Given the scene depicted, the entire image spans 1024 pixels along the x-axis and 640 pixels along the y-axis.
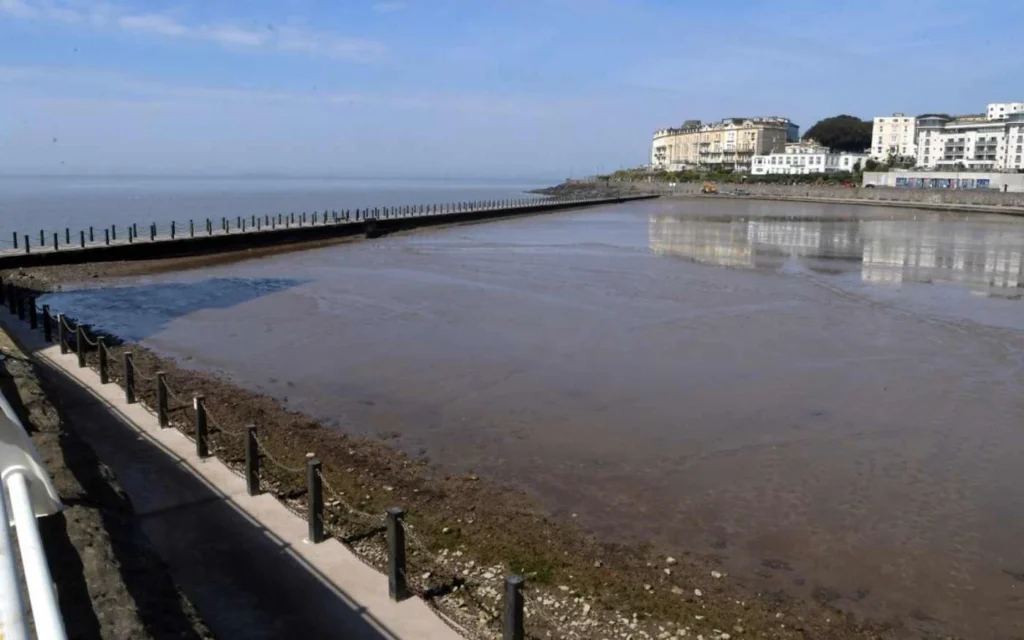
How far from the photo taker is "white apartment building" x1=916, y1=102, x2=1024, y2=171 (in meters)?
157

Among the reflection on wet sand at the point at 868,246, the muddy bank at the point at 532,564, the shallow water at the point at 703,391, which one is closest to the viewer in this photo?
the muddy bank at the point at 532,564

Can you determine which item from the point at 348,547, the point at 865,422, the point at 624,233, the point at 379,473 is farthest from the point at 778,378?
the point at 624,233

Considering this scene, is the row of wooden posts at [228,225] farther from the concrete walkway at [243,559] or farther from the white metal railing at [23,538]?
the white metal railing at [23,538]

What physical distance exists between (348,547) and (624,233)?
169 feet

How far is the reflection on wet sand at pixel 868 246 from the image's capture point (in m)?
36.4

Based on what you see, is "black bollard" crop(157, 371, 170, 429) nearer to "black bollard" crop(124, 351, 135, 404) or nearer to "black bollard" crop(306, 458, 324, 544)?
"black bollard" crop(124, 351, 135, 404)

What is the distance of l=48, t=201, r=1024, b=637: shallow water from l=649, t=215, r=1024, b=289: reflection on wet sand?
1.21 m

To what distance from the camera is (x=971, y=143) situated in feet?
552

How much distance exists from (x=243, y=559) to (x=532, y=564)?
9.31 ft

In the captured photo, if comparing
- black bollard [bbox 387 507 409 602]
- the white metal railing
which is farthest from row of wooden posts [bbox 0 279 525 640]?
the white metal railing

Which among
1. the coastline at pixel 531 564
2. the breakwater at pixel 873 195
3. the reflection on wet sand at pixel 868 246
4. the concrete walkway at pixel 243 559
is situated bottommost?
the coastline at pixel 531 564

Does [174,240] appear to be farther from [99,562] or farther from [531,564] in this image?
[99,562]

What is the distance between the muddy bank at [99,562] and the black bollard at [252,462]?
157 centimetres

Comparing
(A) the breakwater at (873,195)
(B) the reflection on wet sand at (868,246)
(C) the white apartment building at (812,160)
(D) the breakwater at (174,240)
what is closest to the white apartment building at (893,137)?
(C) the white apartment building at (812,160)
